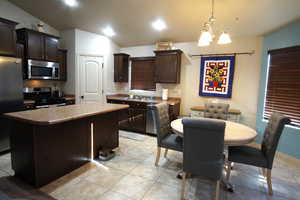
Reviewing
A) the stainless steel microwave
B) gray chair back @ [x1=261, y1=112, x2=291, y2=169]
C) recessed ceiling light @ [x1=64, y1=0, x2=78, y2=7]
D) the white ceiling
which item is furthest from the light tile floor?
recessed ceiling light @ [x1=64, y1=0, x2=78, y2=7]

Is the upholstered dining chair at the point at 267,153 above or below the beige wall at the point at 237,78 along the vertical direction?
below

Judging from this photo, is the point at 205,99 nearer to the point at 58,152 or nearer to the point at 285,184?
the point at 285,184

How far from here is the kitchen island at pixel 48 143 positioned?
1.87 metres

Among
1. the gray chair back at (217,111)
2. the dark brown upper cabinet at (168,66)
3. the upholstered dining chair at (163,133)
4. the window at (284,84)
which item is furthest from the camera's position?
the dark brown upper cabinet at (168,66)

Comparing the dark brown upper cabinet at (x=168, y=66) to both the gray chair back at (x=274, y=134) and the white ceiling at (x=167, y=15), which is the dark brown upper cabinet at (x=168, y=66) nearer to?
the white ceiling at (x=167, y=15)

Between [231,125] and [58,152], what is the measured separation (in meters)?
2.56

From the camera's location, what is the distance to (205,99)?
4094 mm

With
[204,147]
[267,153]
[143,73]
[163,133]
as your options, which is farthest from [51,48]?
[267,153]

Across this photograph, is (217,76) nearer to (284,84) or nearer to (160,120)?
(284,84)

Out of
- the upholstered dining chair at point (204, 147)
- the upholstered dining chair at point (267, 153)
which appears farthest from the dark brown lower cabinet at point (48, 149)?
the upholstered dining chair at point (267, 153)

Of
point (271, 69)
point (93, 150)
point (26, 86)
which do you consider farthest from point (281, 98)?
point (26, 86)

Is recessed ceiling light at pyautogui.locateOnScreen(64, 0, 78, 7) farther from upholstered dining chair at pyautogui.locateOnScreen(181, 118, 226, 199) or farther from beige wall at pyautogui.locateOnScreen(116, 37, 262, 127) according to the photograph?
upholstered dining chair at pyautogui.locateOnScreen(181, 118, 226, 199)

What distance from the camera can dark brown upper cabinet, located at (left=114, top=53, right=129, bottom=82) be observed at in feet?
15.6

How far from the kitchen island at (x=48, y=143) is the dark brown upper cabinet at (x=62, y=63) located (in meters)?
2.30
